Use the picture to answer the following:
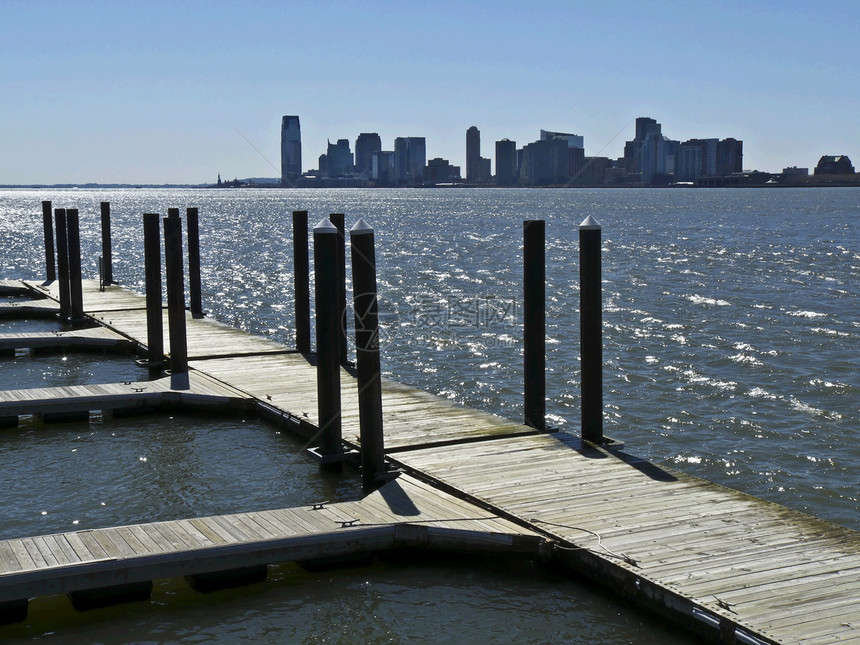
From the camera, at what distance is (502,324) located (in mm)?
26688

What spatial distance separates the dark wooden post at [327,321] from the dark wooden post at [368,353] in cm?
67

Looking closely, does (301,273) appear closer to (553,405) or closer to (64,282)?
(553,405)

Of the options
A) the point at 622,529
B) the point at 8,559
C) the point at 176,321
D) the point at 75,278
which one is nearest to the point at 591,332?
the point at 622,529

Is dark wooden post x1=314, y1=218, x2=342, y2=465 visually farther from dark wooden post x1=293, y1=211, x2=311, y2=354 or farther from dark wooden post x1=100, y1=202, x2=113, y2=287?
dark wooden post x1=100, y1=202, x2=113, y2=287

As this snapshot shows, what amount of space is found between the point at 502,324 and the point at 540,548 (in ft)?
59.8

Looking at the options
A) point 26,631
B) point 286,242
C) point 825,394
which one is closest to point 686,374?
point 825,394

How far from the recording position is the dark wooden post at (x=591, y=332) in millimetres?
11281

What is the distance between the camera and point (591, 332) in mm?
11430

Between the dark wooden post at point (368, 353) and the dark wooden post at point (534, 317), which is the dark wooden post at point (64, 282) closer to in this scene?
Answer: the dark wooden post at point (534, 317)

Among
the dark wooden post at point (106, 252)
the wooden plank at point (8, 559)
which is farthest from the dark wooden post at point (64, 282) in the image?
the wooden plank at point (8, 559)

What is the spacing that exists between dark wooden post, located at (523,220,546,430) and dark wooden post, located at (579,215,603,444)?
575mm

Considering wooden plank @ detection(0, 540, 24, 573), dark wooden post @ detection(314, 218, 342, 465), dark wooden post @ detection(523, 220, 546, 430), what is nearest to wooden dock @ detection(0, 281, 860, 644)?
wooden plank @ detection(0, 540, 24, 573)

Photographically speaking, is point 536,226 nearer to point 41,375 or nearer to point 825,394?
point 825,394

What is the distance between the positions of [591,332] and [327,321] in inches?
119
